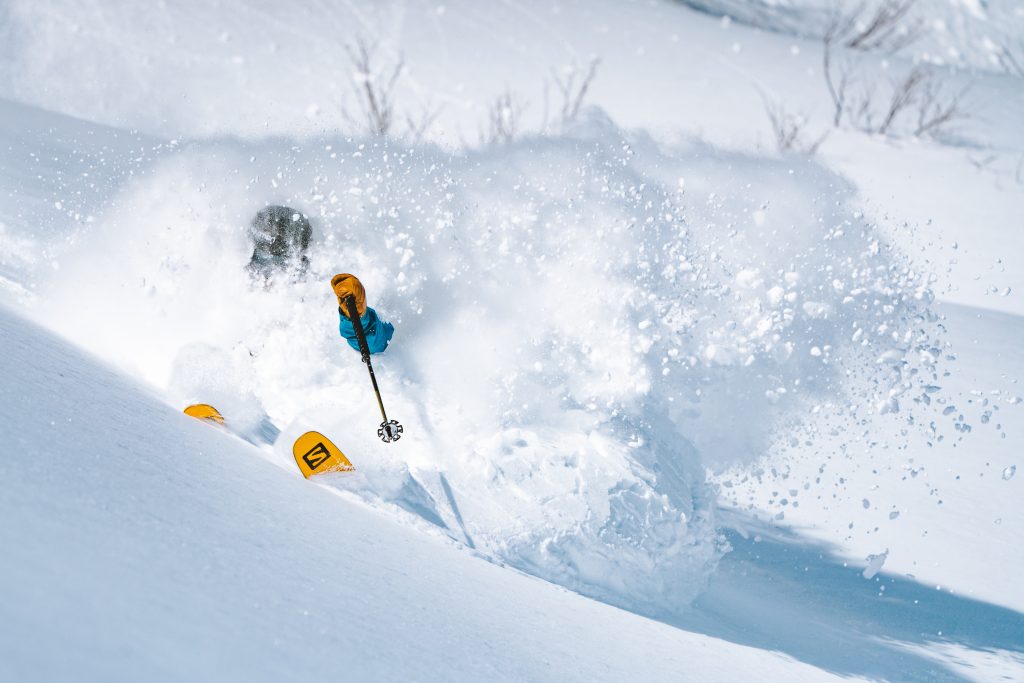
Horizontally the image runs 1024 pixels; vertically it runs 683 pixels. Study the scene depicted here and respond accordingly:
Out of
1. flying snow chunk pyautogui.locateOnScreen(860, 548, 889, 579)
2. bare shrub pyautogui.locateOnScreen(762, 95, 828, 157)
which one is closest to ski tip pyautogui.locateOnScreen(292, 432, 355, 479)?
flying snow chunk pyautogui.locateOnScreen(860, 548, 889, 579)

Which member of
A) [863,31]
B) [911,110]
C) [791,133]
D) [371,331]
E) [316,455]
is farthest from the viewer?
[863,31]

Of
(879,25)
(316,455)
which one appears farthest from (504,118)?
(316,455)

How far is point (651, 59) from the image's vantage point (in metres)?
26.8

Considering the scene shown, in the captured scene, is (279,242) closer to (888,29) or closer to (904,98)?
(904,98)

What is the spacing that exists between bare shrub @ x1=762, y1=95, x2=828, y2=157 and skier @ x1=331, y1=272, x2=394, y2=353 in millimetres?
17931

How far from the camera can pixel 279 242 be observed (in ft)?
18.9

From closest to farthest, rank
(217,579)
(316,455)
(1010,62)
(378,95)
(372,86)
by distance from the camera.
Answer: (217,579), (316,455), (378,95), (372,86), (1010,62)

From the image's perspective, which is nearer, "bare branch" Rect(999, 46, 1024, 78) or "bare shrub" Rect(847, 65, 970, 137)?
"bare shrub" Rect(847, 65, 970, 137)

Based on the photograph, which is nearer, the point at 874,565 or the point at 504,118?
the point at 874,565

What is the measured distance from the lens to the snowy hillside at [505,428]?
2.06 metres

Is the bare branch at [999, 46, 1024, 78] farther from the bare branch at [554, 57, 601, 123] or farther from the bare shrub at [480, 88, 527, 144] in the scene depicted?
the bare shrub at [480, 88, 527, 144]

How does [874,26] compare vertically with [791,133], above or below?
above

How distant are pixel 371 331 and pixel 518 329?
1.27m

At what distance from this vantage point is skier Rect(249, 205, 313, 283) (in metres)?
5.73
